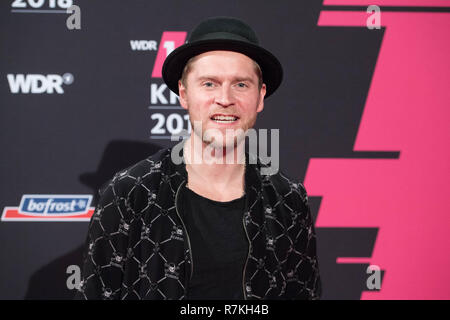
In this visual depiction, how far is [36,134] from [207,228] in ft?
4.39

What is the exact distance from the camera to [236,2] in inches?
91.0

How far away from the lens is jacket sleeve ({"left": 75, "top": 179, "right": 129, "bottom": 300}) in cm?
138

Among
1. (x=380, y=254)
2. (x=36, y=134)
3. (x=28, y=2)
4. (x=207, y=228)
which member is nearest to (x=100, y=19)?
(x=28, y=2)

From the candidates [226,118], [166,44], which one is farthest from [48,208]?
[226,118]

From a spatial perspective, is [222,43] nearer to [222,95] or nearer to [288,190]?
[222,95]

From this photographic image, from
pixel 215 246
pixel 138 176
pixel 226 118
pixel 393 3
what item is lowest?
pixel 215 246

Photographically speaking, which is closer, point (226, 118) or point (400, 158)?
point (226, 118)

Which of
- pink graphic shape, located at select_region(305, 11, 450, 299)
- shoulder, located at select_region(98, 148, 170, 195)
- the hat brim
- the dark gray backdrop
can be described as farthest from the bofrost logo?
pink graphic shape, located at select_region(305, 11, 450, 299)

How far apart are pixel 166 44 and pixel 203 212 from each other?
1.19 metres

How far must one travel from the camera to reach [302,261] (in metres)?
1.58

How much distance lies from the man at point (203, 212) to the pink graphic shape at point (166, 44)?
800 millimetres

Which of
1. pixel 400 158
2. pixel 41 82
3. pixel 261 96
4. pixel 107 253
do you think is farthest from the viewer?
pixel 400 158

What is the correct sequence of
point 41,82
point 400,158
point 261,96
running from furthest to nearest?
1. point 400,158
2. point 41,82
3. point 261,96

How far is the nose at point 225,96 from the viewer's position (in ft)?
4.56
